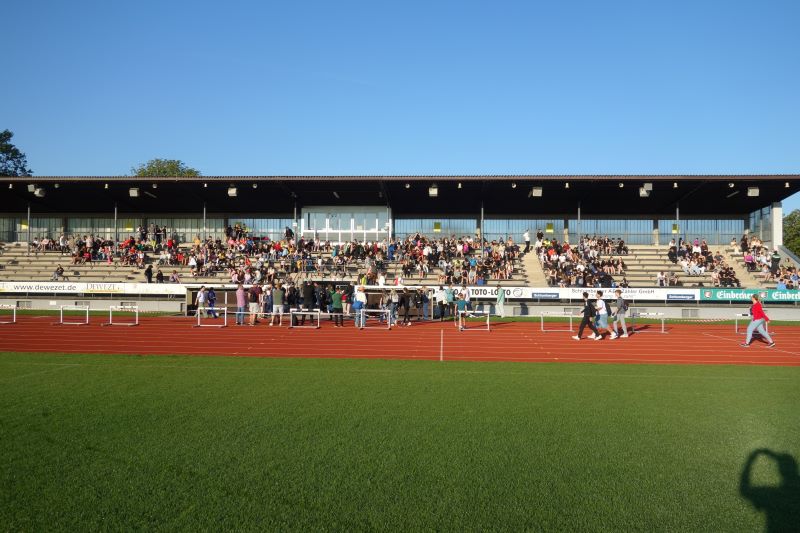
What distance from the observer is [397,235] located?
141 feet

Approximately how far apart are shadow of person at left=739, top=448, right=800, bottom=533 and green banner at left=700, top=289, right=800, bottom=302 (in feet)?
95.9

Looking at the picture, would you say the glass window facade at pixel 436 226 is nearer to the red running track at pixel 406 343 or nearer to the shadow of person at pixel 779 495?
the red running track at pixel 406 343

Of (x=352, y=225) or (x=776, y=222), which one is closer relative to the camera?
(x=776, y=222)

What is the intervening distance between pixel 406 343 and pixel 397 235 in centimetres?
2409

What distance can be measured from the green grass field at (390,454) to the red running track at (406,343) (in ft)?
17.1

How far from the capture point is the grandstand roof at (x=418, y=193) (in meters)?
35.5

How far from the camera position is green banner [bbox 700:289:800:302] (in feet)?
105

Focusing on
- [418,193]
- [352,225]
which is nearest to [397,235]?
[352,225]

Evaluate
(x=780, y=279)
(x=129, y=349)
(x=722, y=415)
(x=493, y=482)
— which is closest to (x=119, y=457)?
(x=493, y=482)

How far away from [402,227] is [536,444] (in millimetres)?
37007

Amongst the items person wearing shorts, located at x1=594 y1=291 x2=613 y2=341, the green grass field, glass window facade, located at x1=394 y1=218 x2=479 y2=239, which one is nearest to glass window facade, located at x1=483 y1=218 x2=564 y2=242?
glass window facade, located at x1=394 y1=218 x2=479 y2=239

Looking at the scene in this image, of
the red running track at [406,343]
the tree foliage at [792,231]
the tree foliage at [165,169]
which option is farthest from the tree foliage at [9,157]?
the tree foliage at [792,231]

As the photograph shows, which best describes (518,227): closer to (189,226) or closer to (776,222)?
(776,222)

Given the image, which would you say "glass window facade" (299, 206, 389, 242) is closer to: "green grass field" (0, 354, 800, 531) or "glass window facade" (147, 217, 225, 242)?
"glass window facade" (147, 217, 225, 242)
